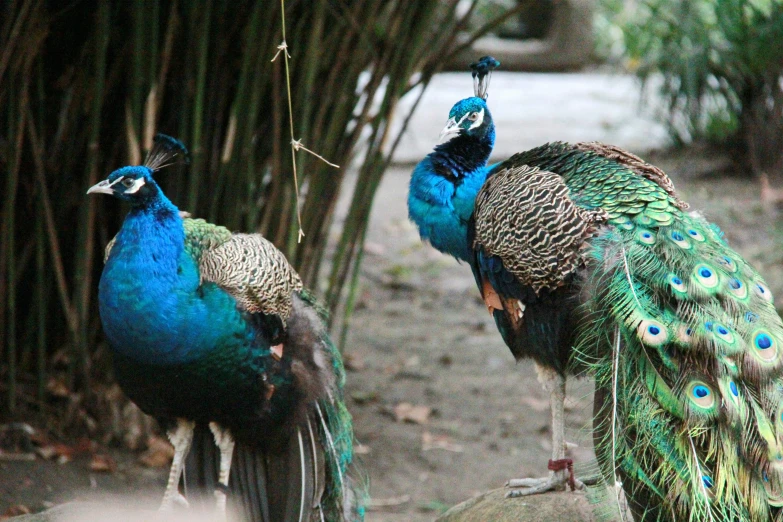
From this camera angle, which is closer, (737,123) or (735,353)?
(735,353)

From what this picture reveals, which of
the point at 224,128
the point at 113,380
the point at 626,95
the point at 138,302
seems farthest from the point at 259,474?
the point at 626,95

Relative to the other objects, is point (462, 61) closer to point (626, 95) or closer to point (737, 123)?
point (626, 95)

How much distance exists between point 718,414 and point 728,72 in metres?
6.95

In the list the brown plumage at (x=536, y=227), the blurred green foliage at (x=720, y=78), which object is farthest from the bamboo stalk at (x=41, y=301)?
the blurred green foliage at (x=720, y=78)

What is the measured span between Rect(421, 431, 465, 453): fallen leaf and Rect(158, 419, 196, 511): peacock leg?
1924mm

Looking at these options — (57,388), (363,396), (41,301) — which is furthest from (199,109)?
(363,396)

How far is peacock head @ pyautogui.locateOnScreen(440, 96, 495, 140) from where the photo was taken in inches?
143

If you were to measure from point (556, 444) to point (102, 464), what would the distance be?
2334 millimetres

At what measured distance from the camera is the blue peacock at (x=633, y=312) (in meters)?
2.89

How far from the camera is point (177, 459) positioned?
3.62 metres

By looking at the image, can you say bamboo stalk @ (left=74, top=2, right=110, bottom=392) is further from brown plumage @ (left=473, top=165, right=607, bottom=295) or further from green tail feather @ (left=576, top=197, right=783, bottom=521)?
green tail feather @ (left=576, top=197, right=783, bottom=521)

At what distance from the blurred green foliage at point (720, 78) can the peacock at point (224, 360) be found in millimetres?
5559

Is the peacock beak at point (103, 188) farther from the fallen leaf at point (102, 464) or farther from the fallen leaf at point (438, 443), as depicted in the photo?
the fallen leaf at point (438, 443)

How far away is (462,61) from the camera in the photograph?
1190 centimetres
